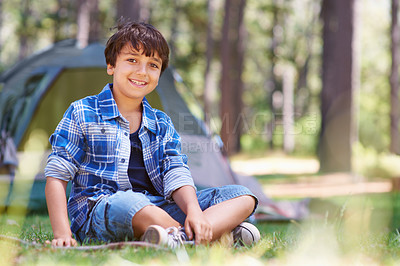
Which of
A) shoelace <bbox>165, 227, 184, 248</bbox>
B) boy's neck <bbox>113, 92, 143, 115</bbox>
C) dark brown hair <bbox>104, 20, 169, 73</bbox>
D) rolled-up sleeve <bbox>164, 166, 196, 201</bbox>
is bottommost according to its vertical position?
shoelace <bbox>165, 227, 184, 248</bbox>

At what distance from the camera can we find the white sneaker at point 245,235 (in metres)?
1.82

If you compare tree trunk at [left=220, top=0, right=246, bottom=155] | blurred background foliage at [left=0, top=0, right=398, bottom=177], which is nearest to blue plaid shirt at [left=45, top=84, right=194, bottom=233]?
tree trunk at [left=220, top=0, right=246, bottom=155]

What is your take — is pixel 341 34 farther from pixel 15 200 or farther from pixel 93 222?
pixel 93 222

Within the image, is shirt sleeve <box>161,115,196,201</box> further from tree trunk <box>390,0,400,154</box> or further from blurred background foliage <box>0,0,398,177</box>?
blurred background foliage <box>0,0,398,177</box>

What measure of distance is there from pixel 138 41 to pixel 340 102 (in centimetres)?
567

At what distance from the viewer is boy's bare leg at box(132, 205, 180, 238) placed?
1.73 meters

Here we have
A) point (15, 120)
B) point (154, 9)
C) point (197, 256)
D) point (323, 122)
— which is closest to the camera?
point (197, 256)

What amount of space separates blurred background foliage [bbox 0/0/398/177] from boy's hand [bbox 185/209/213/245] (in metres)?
11.2

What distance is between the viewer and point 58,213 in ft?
5.55

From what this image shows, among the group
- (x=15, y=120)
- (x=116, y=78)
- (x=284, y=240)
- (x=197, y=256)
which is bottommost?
(x=284, y=240)

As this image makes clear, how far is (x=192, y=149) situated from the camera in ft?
11.5

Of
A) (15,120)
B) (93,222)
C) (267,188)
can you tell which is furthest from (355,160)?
(93,222)

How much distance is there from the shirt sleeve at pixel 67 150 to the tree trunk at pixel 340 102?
5.84 meters

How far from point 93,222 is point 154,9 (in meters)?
18.5
